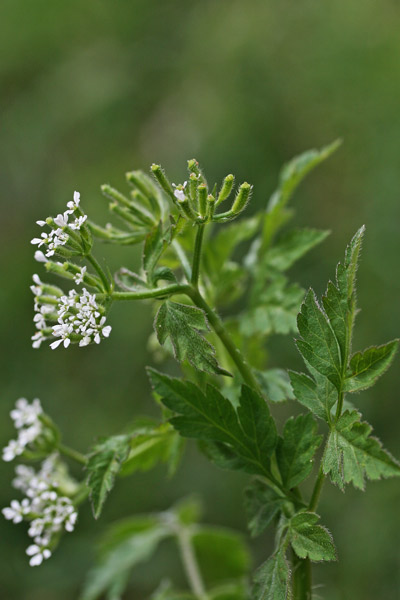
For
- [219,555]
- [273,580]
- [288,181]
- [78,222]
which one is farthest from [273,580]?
[219,555]

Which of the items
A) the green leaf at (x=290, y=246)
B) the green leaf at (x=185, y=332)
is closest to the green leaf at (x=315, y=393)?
the green leaf at (x=185, y=332)

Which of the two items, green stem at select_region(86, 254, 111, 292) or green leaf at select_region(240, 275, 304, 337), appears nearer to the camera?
green stem at select_region(86, 254, 111, 292)

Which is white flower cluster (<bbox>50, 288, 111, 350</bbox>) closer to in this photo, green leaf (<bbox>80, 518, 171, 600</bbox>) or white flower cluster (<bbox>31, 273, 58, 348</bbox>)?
white flower cluster (<bbox>31, 273, 58, 348</bbox>)

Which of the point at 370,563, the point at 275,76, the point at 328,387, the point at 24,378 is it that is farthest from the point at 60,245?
the point at 275,76

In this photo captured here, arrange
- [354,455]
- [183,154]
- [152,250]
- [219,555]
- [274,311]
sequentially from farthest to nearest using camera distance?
[183,154], [219,555], [274,311], [152,250], [354,455]

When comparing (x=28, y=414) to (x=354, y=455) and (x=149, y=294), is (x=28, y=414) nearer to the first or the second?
(x=149, y=294)

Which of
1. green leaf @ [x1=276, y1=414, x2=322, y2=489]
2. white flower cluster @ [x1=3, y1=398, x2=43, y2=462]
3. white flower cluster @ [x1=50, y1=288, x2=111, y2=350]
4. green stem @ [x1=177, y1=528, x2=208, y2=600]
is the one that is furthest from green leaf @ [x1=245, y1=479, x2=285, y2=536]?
green stem @ [x1=177, y1=528, x2=208, y2=600]

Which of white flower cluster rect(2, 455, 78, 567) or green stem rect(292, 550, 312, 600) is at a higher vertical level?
white flower cluster rect(2, 455, 78, 567)

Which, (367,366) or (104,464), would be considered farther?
(104,464)
